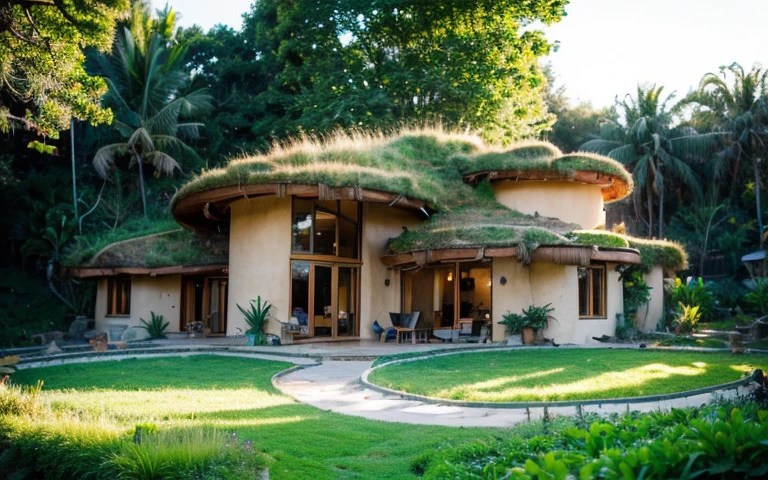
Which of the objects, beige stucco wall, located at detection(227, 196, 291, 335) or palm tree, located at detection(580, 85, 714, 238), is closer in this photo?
beige stucco wall, located at detection(227, 196, 291, 335)

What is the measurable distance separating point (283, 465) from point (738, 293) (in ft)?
98.5

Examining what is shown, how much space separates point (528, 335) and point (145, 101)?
70.3ft

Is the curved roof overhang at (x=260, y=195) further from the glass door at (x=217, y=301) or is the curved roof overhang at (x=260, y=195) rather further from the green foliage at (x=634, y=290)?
the green foliage at (x=634, y=290)

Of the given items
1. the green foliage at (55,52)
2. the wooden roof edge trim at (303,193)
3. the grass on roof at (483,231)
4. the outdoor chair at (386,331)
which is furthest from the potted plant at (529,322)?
the green foliage at (55,52)

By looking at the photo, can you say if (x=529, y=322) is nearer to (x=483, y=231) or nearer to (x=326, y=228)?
(x=483, y=231)

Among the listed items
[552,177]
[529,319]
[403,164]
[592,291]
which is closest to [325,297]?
[529,319]

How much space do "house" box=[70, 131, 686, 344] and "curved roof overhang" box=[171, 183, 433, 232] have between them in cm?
4

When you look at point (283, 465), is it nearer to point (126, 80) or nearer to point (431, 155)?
point (431, 155)

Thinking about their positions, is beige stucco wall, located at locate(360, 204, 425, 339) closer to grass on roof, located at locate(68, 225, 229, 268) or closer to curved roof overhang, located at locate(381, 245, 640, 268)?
curved roof overhang, located at locate(381, 245, 640, 268)

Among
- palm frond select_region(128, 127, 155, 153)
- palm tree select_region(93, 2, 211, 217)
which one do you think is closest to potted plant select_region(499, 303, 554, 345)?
palm tree select_region(93, 2, 211, 217)

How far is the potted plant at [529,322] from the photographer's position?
17.0m

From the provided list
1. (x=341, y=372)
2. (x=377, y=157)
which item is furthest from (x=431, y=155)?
(x=341, y=372)

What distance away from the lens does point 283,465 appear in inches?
219

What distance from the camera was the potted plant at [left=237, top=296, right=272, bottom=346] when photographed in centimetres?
1775
